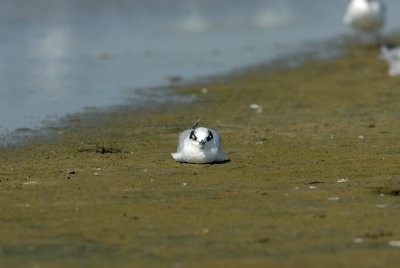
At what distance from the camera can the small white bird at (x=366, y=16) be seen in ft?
65.9

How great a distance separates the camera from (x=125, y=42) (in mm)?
19938

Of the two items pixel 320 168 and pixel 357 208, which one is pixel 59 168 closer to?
pixel 320 168

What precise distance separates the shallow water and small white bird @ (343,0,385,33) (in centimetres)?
113

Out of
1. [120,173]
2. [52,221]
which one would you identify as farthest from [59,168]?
[52,221]

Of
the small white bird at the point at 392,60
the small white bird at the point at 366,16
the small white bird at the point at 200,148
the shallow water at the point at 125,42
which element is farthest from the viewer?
the small white bird at the point at 366,16

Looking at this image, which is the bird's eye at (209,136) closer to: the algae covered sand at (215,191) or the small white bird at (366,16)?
the algae covered sand at (215,191)

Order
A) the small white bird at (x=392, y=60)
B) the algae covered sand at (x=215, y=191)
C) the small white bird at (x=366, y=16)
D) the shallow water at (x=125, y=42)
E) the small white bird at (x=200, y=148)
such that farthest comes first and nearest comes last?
the small white bird at (x=366, y=16), the small white bird at (x=392, y=60), the shallow water at (x=125, y=42), the small white bird at (x=200, y=148), the algae covered sand at (x=215, y=191)

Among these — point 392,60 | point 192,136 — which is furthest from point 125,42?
point 192,136

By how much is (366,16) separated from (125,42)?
14.3ft

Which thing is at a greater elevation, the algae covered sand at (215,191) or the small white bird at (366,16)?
the small white bird at (366,16)

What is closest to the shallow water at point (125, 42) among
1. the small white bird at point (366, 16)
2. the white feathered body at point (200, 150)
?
the small white bird at point (366, 16)

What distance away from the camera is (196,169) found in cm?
869

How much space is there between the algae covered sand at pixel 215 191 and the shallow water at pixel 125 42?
1.38 meters

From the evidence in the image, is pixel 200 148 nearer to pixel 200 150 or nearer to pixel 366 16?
pixel 200 150
